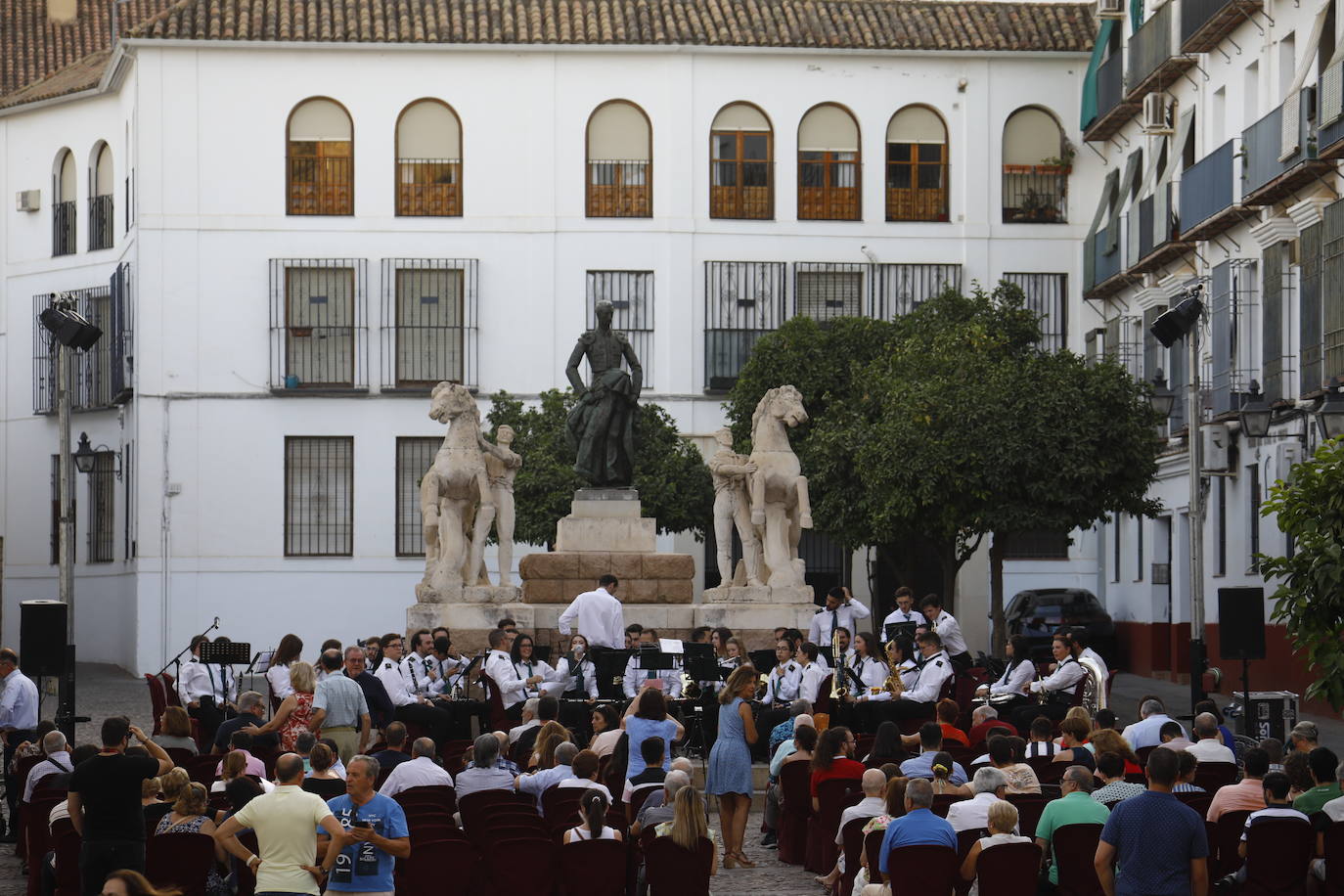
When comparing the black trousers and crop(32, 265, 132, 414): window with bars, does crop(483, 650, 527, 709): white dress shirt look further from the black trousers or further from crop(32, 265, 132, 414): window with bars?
crop(32, 265, 132, 414): window with bars

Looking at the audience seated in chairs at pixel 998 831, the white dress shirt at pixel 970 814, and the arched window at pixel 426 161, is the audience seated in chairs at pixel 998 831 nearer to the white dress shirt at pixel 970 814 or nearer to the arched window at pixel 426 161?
the white dress shirt at pixel 970 814

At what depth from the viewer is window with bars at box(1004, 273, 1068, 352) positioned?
45.9 meters

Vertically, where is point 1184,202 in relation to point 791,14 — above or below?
below

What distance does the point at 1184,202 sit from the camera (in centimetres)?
3772

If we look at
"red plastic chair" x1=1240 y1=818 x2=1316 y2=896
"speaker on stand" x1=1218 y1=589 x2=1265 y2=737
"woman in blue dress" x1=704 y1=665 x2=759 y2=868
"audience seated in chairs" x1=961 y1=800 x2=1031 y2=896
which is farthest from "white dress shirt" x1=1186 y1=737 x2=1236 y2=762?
"speaker on stand" x1=1218 y1=589 x2=1265 y2=737

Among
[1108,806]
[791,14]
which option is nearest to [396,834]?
[1108,806]

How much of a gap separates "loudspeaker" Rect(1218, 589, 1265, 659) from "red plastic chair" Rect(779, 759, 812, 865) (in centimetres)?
646

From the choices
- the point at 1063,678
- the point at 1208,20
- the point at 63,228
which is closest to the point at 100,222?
the point at 63,228

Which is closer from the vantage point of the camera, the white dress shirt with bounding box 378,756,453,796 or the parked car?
the white dress shirt with bounding box 378,756,453,796

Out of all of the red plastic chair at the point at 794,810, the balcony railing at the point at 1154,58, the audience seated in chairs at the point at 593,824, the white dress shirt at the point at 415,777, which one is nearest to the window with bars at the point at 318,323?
the balcony railing at the point at 1154,58

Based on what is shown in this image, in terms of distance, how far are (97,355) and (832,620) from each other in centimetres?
2694

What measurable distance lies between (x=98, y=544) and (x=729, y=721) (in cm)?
3188

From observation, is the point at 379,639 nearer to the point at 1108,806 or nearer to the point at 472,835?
the point at 472,835

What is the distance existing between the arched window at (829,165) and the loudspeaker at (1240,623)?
24.7 metres
